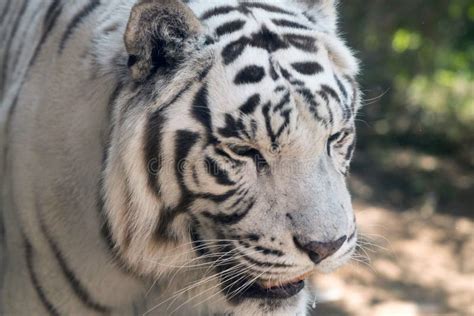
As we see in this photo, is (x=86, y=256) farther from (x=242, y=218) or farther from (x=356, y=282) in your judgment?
(x=356, y=282)

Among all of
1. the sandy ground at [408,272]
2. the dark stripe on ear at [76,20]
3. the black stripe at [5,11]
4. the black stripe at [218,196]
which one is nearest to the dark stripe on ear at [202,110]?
the black stripe at [218,196]

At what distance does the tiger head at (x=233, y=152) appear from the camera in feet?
6.20

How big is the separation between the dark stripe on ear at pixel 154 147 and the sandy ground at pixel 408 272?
6.57ft

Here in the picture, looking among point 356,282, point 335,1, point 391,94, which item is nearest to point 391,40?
point 391,94

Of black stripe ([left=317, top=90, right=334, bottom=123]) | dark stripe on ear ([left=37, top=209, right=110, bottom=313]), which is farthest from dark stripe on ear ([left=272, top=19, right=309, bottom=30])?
dark stripe on ear ([left=37, top=209, right=110, bottom=313])

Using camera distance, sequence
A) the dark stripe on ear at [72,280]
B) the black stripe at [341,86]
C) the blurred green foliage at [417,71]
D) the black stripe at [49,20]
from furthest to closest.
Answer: the blurred green foliage at [417,71] → the black stripe at [49,20] → the dark stripe on ear at [72,280] → the black stripe at [341,86]

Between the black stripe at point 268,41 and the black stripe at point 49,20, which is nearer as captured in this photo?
the black stripe at point 268,41

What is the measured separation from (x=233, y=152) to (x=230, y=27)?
340 millimetres

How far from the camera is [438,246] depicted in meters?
4.81

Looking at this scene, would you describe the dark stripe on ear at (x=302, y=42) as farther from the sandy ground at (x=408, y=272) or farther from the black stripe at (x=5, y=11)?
the sandy ground at (x=408, y=272)

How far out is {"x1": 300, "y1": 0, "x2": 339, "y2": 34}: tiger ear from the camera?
224cm

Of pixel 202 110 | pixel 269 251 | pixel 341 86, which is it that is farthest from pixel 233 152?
pixel 341 86

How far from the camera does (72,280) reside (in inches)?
88.3

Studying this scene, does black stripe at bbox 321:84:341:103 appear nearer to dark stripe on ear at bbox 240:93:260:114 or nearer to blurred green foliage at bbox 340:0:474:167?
dark stripe on ear at bbox 240:93:260:114
